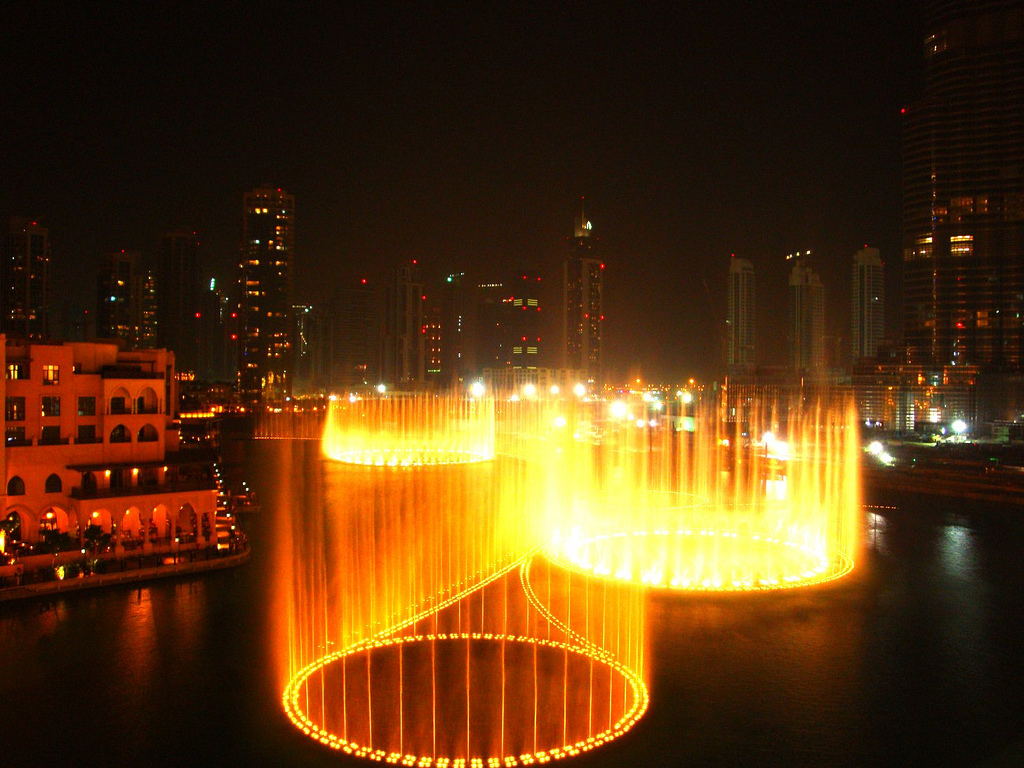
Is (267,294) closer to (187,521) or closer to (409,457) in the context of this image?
(409,457)

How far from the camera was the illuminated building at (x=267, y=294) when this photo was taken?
81688 millimetres

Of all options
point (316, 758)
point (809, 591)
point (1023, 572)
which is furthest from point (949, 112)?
point (316, 758)

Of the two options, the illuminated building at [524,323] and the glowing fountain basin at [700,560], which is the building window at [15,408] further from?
the illuminated building at [524,323]

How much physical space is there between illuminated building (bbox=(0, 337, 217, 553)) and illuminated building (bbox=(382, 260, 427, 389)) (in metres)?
72.8

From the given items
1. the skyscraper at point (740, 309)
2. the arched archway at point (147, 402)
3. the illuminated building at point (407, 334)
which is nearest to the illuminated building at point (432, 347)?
the illuminated building at point (407, 334)

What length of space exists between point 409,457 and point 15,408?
20.8 metres

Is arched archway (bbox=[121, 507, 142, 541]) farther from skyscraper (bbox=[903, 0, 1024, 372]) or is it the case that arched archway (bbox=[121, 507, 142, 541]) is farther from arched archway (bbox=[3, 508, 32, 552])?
skyscraper (bbox=[903, 0, 1024, 372])

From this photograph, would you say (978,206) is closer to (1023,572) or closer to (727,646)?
(1023,572)

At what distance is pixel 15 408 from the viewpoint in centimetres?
1542

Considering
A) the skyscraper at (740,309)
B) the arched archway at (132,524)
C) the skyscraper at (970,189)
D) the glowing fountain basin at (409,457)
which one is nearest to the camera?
the arched archway at (132,524)

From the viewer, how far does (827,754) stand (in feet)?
27.4

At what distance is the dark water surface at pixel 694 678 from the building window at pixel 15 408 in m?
4.40

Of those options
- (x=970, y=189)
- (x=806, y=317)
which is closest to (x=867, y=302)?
(x=806, y=317)

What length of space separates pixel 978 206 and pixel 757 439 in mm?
21626
